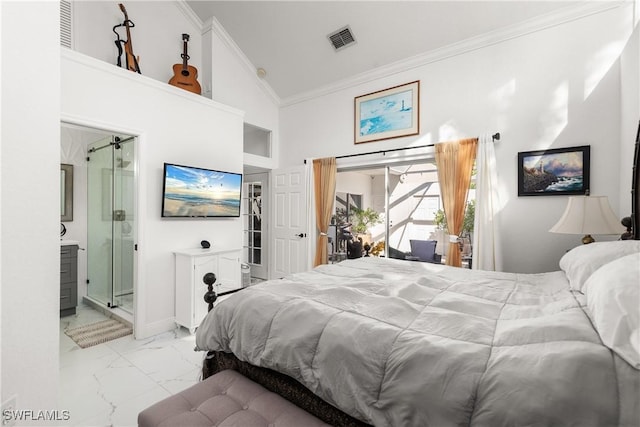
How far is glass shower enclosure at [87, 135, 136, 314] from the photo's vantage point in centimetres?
338

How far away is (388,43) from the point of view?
12.3 ft

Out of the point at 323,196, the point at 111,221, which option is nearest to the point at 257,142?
the point at 323,196

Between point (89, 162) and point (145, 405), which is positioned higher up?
point (89, 162)

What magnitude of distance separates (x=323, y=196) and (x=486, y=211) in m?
2.24

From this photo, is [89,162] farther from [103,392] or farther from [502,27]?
[502,27]

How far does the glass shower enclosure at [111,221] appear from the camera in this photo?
11.1 ft

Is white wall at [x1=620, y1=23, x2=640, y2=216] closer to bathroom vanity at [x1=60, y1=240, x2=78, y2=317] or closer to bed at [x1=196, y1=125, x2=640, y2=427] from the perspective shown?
bed at [x1=196, y1=125, x2=640, y2=427]

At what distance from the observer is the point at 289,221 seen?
15.9ft

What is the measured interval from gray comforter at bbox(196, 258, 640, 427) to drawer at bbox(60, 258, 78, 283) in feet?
8.93

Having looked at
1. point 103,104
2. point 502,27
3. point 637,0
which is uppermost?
point 502,27

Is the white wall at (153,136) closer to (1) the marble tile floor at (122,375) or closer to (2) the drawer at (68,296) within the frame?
(1) the marble tile floor at (122,375)

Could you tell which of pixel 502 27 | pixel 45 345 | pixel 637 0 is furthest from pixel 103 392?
pixel 637 0

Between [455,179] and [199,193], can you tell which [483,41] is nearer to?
[455,179]

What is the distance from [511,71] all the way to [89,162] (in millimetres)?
5339
